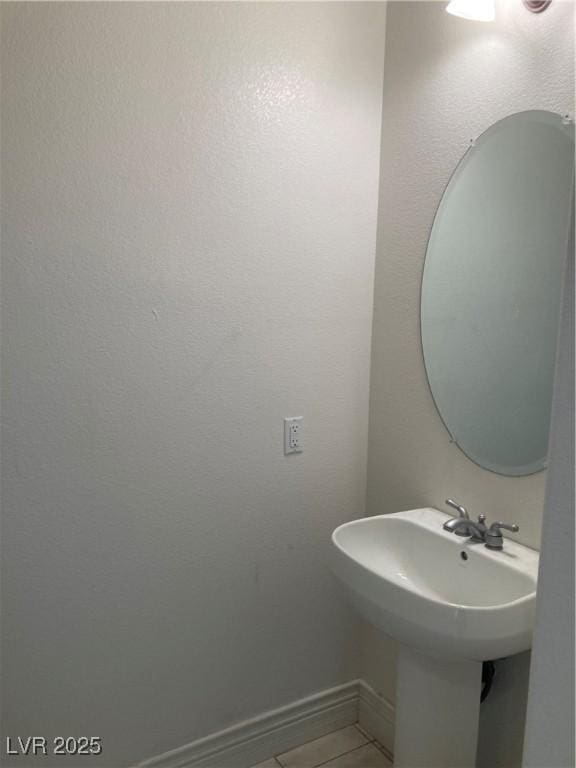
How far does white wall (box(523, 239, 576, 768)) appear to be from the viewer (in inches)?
24.8

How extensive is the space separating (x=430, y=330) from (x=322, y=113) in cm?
71

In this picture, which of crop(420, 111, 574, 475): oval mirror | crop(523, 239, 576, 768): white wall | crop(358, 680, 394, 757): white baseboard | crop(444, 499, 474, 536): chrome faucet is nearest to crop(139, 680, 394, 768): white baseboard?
crop(358, 680, 394, 757): white baseboard

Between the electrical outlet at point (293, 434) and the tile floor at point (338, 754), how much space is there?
1.00 m

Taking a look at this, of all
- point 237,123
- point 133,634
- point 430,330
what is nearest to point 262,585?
point 133,634

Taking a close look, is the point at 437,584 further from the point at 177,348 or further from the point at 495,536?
the point at 177,348

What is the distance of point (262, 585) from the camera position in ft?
6.25

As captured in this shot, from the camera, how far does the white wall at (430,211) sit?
1463 mm

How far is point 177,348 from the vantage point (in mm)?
1655

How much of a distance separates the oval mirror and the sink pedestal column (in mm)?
520

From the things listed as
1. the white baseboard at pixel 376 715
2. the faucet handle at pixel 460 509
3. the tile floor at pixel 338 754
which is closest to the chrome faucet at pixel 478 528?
the faucet handle at pixel 460 509

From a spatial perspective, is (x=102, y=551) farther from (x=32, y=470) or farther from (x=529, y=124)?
(x=529, y=124)

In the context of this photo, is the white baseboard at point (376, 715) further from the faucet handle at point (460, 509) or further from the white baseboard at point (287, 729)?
the faucet handle at point (460, 509)

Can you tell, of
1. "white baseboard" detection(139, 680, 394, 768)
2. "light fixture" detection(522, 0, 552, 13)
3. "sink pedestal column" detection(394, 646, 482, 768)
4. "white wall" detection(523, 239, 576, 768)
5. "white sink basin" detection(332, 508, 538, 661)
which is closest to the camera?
"white wall" detection(523, 239, 576, 768)

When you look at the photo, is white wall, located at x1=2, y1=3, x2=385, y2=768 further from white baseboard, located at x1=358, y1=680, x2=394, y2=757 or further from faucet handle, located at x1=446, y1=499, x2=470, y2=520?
faucet handle, located at x1=446, y1=499, x2=470, y2=520
